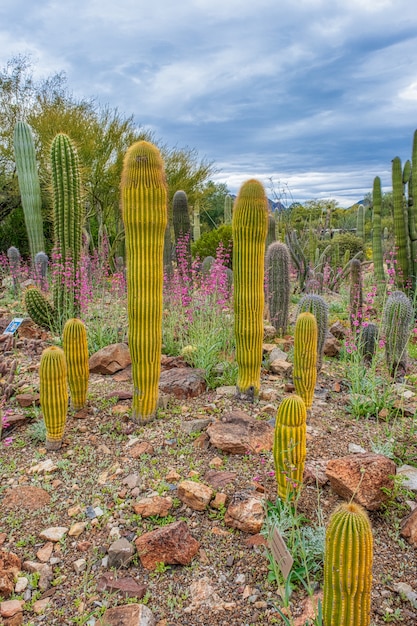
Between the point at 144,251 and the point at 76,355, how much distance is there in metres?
0.97

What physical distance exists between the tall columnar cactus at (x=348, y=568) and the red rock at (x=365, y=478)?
88 cm

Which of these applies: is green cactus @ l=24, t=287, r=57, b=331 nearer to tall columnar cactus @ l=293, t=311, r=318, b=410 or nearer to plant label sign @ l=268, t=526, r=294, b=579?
tall columnar cactus @ l=293, t=311, r=318, b=410

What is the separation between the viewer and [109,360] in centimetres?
470

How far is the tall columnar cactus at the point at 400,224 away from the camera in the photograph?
7672 millimetres

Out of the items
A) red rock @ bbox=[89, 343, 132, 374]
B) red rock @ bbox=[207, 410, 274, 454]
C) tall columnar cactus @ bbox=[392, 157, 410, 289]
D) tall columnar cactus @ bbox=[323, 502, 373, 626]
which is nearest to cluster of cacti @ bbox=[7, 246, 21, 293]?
red rock @ bbox=[89, 343, 132, 374]

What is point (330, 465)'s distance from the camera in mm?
2738

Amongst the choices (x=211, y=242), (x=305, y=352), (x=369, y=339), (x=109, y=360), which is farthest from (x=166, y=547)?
(x=211, y=242)

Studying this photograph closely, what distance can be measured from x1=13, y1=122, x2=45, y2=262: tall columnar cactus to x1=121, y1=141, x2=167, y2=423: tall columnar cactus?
7.29m

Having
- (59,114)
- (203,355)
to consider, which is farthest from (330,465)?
(59,114)

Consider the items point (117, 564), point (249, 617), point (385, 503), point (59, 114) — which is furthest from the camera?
point (59, 114)

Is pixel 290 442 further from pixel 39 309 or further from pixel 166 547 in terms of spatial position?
pixel 39 309

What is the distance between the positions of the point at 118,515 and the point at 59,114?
15.1 meters

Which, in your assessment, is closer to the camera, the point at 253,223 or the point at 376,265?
the point at 253,223

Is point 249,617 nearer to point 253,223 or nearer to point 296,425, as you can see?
point 296,425
